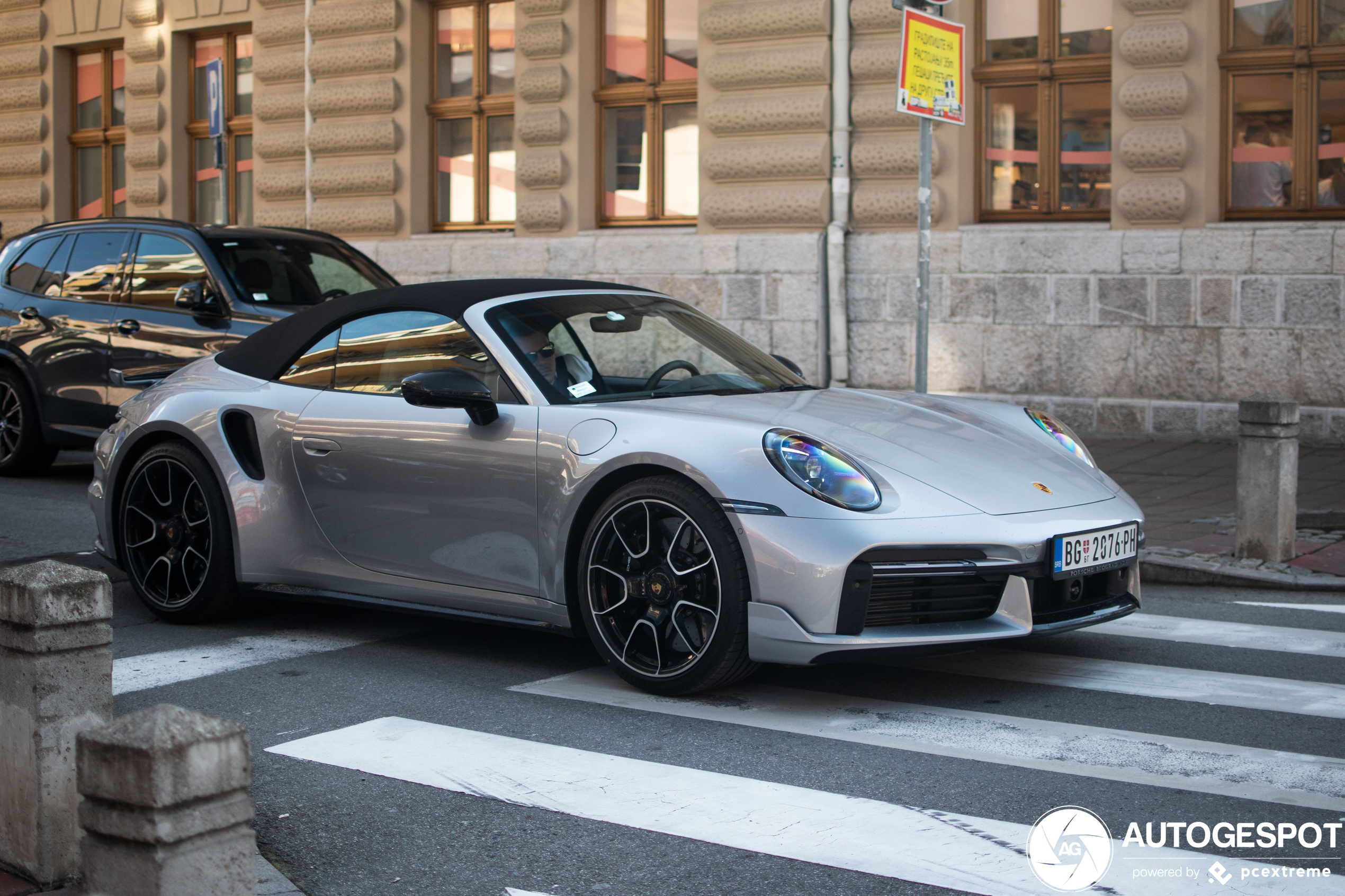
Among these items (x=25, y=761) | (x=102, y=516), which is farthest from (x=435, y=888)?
(x=102, y=516)

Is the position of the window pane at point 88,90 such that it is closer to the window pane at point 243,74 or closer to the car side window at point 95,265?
the window pane at point 243,74

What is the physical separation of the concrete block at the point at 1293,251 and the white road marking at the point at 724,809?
28.4 ft

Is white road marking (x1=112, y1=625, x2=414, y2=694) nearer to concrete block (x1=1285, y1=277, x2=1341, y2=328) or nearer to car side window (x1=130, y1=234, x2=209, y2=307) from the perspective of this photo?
car side window (x1=130, y1=234, x2=209, y2=307)

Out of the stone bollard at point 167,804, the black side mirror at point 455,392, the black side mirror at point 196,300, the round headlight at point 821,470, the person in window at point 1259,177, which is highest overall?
the person in window at point 1259,177

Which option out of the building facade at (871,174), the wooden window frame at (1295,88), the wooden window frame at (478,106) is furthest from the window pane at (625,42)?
the wooden window frame at (1295,88)

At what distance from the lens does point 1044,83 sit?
12305 mm

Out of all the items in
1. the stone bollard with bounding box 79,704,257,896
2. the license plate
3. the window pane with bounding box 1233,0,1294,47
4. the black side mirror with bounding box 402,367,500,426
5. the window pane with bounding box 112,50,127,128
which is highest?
the window pane with bounding box 112,50,127,128

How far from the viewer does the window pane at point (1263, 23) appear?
11.3 m

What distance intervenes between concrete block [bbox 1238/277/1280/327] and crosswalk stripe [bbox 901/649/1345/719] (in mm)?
6848

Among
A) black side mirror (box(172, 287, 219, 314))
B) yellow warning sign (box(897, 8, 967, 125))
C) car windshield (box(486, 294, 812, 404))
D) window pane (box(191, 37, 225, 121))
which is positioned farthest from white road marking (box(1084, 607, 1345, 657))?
window pane (box(191, 37, 225, 121))

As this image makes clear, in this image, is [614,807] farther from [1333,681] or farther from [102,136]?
[102,136]

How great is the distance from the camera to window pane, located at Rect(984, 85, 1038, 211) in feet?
40.8

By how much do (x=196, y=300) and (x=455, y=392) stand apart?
16.6ft

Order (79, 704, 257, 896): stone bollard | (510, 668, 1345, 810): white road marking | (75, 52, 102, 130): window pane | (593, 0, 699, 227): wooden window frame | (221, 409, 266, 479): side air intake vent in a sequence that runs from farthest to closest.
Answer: (75, 52, 102, 130): window pane, (593, 0, 699, 227): wooden window frame, (221, 409, 266, 479): side air intake vent, (510, 668, 1345, 810): white road marking, (79, 704, 257, 896): stone bollard
